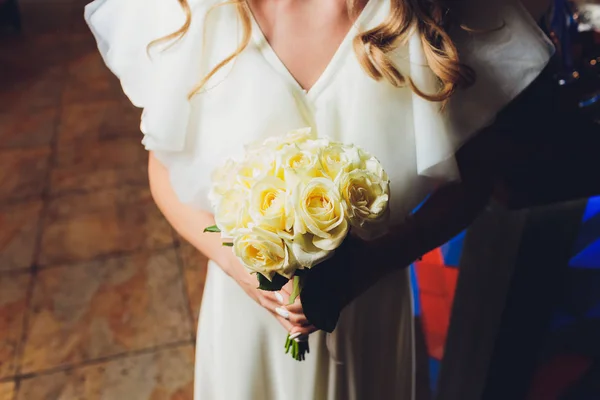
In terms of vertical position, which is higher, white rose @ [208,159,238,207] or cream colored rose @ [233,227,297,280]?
white rose @ [208,159,238,207]

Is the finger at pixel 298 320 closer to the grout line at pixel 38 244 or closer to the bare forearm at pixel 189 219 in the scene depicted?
the bare forearm at pixel 189 219

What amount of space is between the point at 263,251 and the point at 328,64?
0.34m

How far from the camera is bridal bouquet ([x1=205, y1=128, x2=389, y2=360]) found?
0.58 m

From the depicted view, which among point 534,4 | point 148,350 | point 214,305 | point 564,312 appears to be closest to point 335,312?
Answer: point 214,305

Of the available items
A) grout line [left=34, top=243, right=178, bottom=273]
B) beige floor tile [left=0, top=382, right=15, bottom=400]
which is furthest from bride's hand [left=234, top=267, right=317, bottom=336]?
grout line [left=34, top=243, right=178, bottom=273]

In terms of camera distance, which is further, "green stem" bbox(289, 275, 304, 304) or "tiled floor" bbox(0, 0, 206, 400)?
"tiled floor" bbox(0, 0, 206, 400)

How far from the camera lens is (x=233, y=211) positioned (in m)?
0.62

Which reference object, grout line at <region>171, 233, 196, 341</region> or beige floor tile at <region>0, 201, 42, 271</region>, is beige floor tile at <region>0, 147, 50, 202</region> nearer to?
beige floor tile at <region>0, 201, 42, 271</region>

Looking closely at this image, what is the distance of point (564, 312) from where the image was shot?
119 centimetres

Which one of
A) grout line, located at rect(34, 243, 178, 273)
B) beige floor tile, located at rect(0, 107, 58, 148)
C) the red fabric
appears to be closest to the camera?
the red fabric

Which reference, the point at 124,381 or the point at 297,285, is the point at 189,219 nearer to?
the point at 297,285

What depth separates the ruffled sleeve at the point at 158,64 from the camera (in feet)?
2.62

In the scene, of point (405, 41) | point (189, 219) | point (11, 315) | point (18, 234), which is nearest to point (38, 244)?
point (18, 234)

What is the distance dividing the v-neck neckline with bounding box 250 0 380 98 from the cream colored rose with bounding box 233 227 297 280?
286 mm
